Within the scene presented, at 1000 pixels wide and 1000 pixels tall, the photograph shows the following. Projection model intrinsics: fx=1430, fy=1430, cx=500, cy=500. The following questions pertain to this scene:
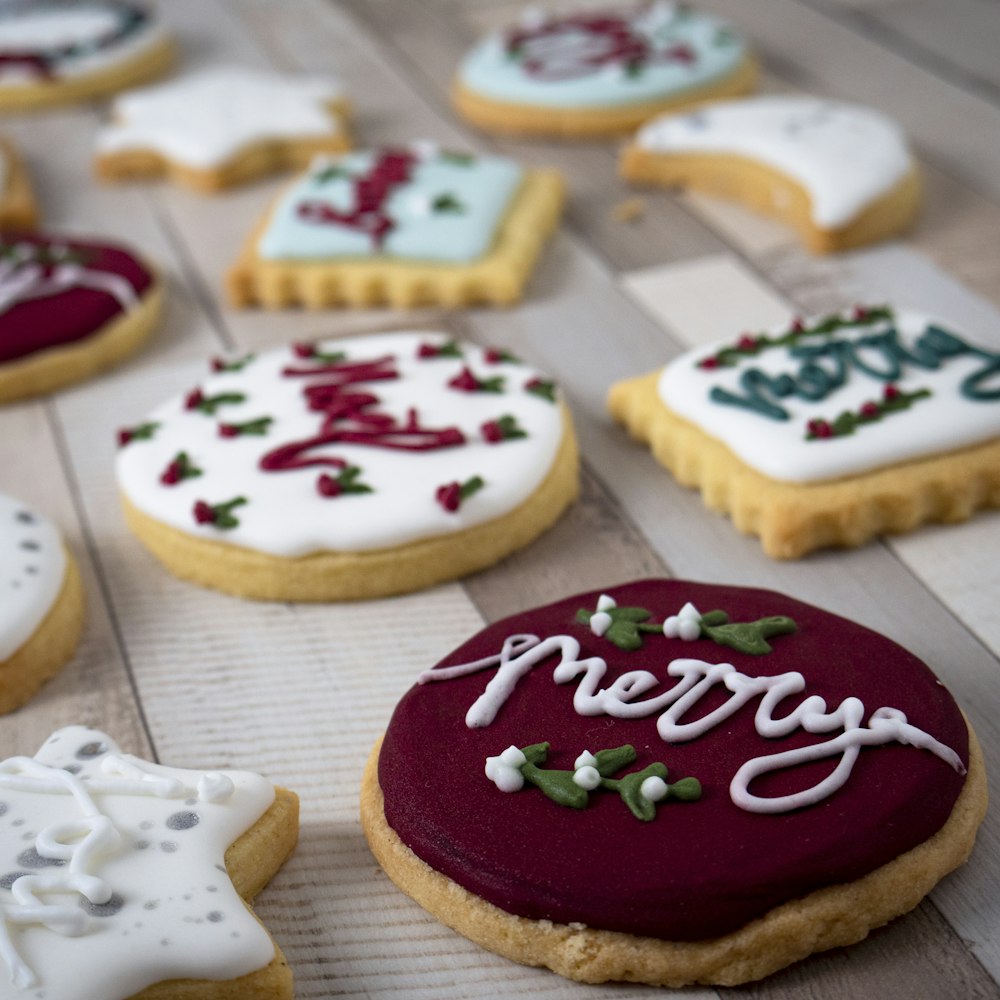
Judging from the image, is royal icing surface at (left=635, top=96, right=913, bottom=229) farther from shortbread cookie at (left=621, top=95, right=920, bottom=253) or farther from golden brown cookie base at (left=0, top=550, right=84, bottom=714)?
golden brown cookie base at (left=0, top=550, right=84, bottom=714)

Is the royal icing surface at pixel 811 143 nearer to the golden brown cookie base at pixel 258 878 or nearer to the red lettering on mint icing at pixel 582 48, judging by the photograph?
the red lettering on mint icing at pixel 582 48

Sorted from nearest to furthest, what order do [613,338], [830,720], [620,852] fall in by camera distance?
[620,852]
[830,720]
[613,338]

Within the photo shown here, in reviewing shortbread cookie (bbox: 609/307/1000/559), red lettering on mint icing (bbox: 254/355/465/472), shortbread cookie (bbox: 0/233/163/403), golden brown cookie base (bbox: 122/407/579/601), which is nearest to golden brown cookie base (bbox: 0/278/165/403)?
shortbread cookie (bbox: 0/233/163/403)

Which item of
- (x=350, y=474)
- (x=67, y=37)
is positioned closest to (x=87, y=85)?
(x=67, y=37)

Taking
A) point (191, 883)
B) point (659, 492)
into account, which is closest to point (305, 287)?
point (659, 492)

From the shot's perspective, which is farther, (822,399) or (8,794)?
(822,399)

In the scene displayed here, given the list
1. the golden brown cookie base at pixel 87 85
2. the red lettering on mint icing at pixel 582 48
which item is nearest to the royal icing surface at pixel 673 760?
the red lettering on mint icing at pixel 582 48

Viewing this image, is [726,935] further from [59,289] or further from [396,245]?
[59,289]

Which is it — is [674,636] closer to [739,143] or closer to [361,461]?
[361,461]
